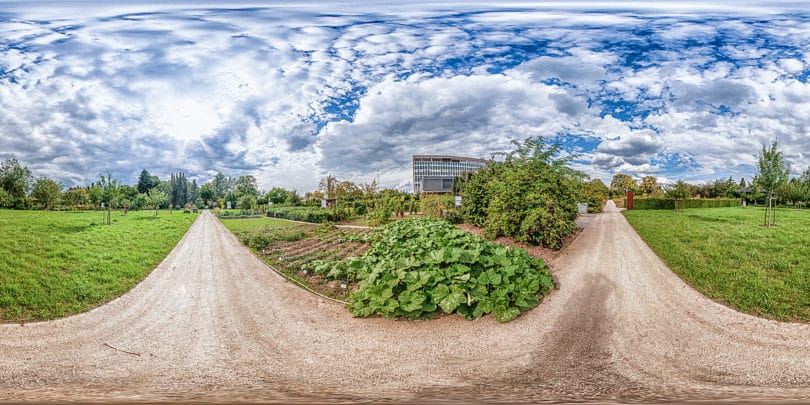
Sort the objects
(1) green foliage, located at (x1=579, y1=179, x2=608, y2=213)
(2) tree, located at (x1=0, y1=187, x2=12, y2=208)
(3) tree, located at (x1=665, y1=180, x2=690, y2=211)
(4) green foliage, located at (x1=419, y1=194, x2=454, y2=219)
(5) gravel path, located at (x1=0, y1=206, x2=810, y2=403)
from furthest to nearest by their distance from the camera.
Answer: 1. (1) green foliage, located at (x1=579, y1=179, x2=608, y2=213)
2. (3) tree, located at (x1=665, y1=180, x2=690, y2=211)
3. (4) green foliage, located at (x1=419, y1=194, x2=454, y2=219)
4. (2) tree, located at (x1=0, y1=187, x2=12, y2=208)
5. (5) gravel path, located at (x1=0, y1=206, x2=810, y2=403)

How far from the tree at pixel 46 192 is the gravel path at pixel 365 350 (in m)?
1.10

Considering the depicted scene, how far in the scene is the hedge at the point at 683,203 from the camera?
541 centimetres

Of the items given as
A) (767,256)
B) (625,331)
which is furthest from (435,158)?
(767,256)

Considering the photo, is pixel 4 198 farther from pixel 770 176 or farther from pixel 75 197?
pixel 770 176

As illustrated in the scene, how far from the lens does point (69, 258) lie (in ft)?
10.6

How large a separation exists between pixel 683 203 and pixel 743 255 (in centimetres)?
164

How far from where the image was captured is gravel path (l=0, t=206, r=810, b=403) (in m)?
1.97

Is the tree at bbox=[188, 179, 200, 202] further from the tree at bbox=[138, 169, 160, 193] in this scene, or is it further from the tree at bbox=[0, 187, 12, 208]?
the tree at bbox=[0, 187, 12, 208]

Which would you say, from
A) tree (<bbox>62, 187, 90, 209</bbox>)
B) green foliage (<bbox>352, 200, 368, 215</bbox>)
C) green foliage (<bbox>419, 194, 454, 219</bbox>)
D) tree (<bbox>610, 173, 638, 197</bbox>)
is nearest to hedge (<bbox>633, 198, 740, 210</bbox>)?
tree (<bbox>610, 173, 638, 197</bbox>)

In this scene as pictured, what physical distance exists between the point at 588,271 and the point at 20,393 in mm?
5507

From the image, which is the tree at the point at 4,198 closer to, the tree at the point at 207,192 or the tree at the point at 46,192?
the tree at the point at 46,192

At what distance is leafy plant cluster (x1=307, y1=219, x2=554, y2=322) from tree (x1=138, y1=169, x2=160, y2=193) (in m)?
2.21

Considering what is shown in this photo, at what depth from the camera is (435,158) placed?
402 centimetres

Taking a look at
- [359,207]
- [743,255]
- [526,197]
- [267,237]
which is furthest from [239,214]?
[743,255]
